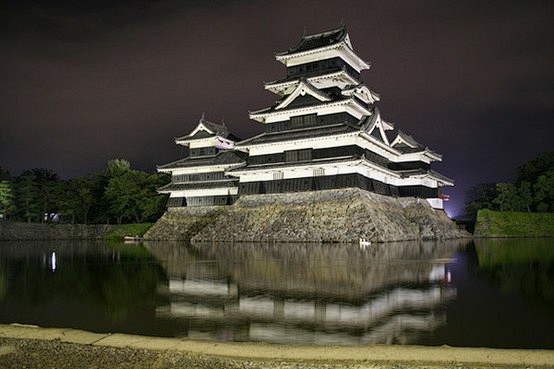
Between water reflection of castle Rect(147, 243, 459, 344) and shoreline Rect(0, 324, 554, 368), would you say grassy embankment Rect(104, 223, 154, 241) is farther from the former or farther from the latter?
shoreline Rect(0, 324, 554, 368)

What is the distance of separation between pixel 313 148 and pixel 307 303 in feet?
107

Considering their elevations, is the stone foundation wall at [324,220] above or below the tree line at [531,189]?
below

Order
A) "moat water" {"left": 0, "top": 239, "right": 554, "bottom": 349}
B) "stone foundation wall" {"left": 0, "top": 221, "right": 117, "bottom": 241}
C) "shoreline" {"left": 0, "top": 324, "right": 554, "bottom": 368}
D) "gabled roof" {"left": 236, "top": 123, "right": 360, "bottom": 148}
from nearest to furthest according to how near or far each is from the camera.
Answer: "shoreline" {"left": 0, "top": 324, "right": 554, "bottom": 368} < "moat water" {"left": 0, "top": 239, "right": 554, "bottom": 349} < "gabled roof" {"left": 236, "top": 123, "right": 360, "bottom": 148} < "stone foundation wall" {"left": 0, "top": 221, "right": 117, "bottom": 241}

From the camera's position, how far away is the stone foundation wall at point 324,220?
3678 cm

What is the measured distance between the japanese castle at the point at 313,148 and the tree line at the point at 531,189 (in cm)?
945

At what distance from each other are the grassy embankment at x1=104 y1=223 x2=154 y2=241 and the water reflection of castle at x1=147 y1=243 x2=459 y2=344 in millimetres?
44791

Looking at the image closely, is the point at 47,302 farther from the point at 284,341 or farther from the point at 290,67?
the point at 290,67

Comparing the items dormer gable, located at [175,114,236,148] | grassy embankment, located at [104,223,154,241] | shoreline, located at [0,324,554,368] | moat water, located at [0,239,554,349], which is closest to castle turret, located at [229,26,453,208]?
dormer gable, located at [175,114,236,148]

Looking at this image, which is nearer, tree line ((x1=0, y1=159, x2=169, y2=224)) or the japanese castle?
the japanese castle

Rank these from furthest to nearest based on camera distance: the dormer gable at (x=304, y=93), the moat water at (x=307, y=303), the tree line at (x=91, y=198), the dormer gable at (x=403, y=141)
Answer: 1. the tree line at (x=91, y=198)
2. the dormer gable at (x=403, y=141)
3. the dormer gable at (x=304, y=93)
4. the moat water at (x=307, y=303)

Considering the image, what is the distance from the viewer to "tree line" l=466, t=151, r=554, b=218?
Answer: 53219mm

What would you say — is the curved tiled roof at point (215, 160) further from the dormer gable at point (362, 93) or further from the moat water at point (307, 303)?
the moat water at point (307, 303)

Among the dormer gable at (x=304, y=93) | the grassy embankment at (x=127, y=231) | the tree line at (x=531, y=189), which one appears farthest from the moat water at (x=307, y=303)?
the grassy embankment at (x=127, y=231)

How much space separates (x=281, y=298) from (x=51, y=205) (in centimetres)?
6778
